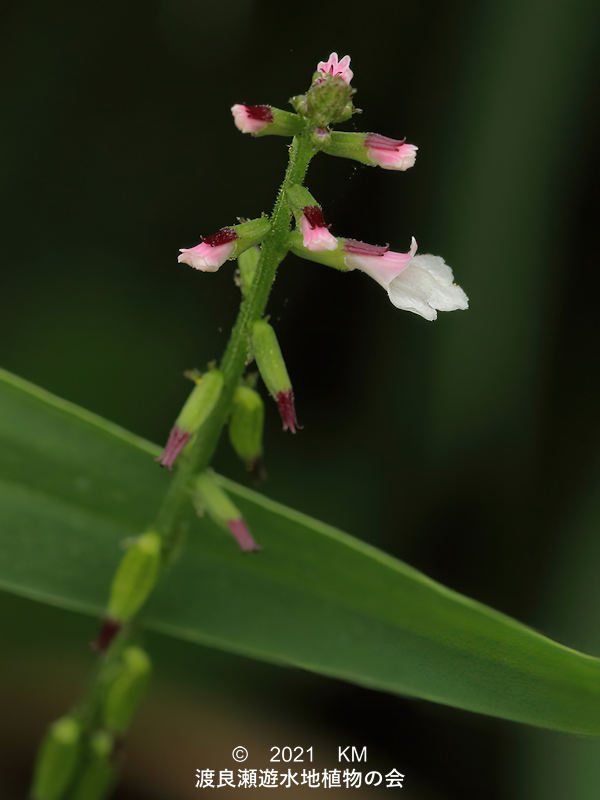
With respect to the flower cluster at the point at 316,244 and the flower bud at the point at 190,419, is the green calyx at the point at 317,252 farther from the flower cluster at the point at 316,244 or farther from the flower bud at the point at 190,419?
the flower bud at the point at 190,419

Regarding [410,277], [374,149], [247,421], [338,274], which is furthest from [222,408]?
[338,274]

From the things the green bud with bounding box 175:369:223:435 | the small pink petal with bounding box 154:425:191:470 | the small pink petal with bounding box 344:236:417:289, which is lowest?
the small pink petal with bounding box 154:425:191:470

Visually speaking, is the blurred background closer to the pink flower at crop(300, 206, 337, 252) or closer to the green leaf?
the green leaf

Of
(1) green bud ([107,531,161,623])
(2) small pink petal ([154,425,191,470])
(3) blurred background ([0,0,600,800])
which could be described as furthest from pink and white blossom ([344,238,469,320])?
(3) blurred background ([0,0,600,800])

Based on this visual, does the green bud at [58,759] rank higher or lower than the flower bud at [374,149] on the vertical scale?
lower

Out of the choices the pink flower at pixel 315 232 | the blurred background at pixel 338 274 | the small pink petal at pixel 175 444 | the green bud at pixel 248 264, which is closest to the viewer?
the pink flower at pixel 315 232

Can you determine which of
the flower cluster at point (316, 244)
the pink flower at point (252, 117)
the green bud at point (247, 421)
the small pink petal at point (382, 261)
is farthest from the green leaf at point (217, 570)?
the pink flower at point (252, 117)

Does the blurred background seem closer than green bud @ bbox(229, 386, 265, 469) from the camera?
No
